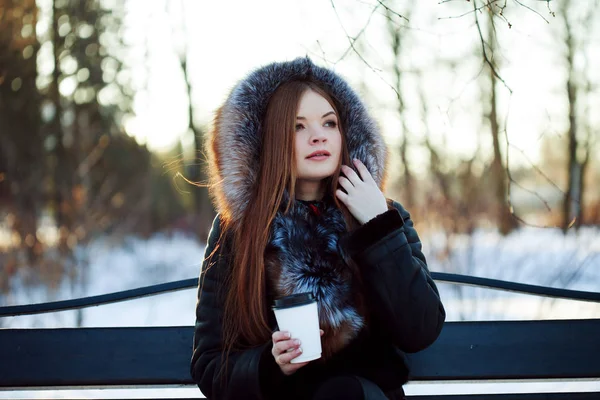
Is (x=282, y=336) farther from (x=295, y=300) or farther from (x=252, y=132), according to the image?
(x=252, y=132)

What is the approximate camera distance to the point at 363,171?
2248 millimetres

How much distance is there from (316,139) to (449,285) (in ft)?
11.1

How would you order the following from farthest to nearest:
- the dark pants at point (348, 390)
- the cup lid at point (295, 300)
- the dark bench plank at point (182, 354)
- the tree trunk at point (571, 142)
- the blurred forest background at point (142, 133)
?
1. the tree trunk at point (571, 142)
2. the blurred forest background at point (142, 133)
3. the dark bench plank at point (182, 354)
4. the dark pants at point (348, 390)
5. the cup lid at point (295, 300)

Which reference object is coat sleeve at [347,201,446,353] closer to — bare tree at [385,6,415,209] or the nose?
the nose

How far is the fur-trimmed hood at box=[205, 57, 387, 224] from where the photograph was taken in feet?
7.51

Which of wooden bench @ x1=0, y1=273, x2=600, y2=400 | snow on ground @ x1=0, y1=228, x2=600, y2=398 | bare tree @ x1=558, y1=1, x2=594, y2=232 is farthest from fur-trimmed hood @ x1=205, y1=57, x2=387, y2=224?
bare tree @ x1=558, y1=1, x2=594, y2=232

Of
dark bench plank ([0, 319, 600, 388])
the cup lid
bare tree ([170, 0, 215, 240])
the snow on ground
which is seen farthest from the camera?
bare tree ([170, 0, 215, 240])

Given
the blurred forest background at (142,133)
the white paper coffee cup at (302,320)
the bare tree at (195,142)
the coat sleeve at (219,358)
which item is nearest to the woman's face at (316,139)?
the coat sleeve at (219,358)

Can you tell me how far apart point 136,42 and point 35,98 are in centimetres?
255

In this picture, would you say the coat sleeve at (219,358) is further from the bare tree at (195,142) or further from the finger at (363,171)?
the bare tree at (195,142)

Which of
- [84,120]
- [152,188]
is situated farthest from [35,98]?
[152,188]

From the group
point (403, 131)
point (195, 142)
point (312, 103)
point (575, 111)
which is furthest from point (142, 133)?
point (312, 103)

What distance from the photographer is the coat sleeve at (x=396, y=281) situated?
1.99 m

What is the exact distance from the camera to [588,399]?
2.61 meters
